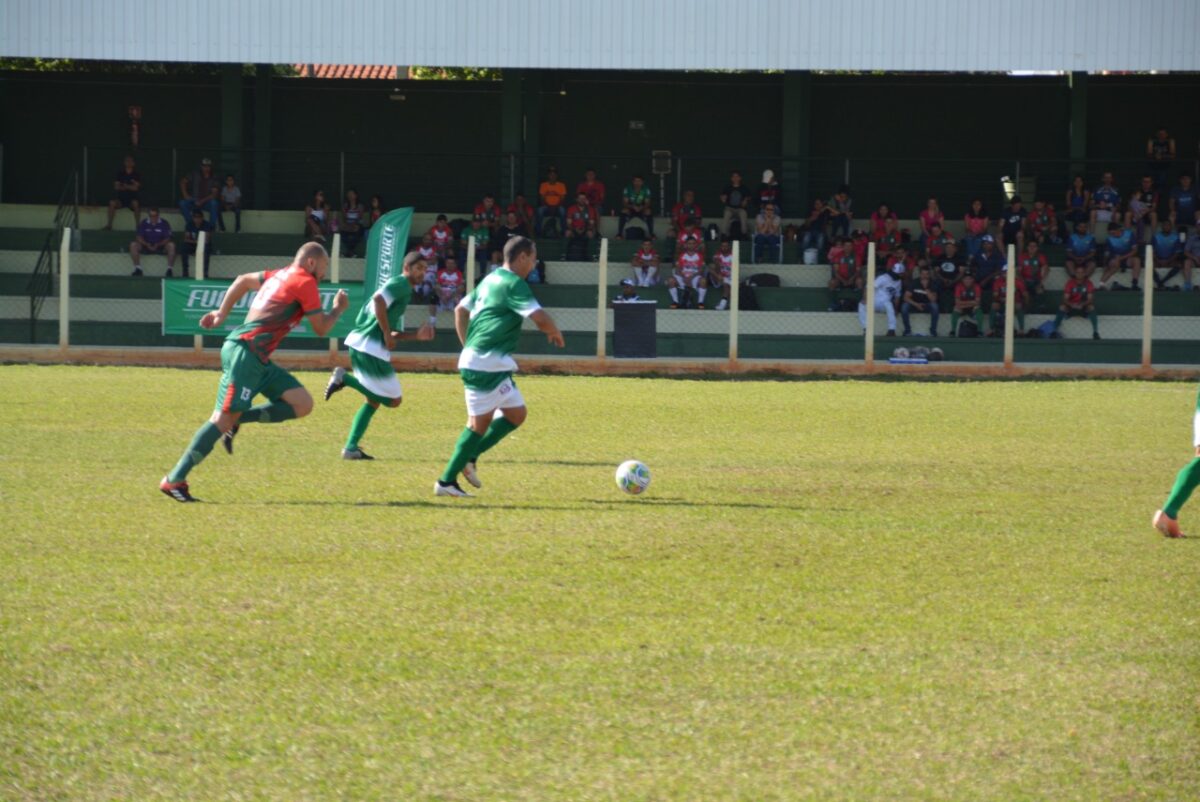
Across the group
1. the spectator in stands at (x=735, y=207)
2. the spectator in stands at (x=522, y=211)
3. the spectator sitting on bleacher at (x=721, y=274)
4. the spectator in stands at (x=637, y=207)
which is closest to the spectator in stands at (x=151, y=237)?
the spectator in stands at (x=522, y=211)

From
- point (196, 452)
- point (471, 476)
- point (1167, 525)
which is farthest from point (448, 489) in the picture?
point (1167, 525)

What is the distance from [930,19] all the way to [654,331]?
322 inches

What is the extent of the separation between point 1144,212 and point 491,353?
749 inches

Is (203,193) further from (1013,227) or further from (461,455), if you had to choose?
(461,455)

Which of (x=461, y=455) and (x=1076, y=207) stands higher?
(x=1076, y=207)

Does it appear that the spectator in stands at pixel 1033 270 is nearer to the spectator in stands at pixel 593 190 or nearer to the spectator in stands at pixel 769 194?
the spectator in stands at pixel 769 194

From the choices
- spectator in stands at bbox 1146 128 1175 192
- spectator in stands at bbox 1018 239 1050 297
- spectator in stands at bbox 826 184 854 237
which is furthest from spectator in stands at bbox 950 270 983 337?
spectator in stands at bbox 1146 128 1175 192

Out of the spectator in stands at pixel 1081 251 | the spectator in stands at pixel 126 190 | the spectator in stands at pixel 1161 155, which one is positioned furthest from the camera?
the spectator in stands at pixel 1161 155

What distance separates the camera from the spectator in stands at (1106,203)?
2605cm

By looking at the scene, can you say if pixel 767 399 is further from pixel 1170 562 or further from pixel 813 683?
pixel 813 683

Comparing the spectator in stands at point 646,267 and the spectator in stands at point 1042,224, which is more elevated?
the spectator in stands at point 1042,224

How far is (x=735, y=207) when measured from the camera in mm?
26609

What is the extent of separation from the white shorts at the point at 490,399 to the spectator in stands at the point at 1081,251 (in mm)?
16889

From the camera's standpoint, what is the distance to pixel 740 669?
Answer: 5.48 metres
